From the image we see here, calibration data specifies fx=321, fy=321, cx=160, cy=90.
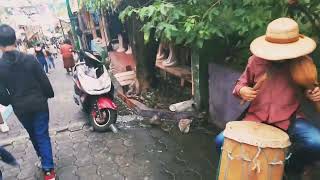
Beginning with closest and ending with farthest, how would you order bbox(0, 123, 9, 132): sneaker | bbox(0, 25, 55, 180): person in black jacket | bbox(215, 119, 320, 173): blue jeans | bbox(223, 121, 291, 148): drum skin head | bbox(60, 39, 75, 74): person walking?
bbox(223, 121, 291, 148): drum skin head → bbox(215, 119, 320, 173): blue jeans → bbox(0, 25, 55, 180): person in black jacket → bbox(0, 123, 9, 132): sneaker → bbox(60, 39, 75, 74): person walking

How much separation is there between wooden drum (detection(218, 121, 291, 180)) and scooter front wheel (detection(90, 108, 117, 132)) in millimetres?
3599

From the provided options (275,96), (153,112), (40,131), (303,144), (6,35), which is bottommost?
(153,112)

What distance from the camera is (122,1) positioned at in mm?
7367

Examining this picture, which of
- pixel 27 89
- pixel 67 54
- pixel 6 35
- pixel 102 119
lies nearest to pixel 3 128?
pixel 102 119

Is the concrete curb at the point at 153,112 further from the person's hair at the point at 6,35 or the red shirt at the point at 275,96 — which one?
the person's hair at the point at 6,35

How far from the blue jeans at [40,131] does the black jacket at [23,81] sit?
12 centimetres

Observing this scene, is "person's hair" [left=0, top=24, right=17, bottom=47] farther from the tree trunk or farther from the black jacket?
the tree trunk

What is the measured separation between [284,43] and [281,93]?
1.59 ft

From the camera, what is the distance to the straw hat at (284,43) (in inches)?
103

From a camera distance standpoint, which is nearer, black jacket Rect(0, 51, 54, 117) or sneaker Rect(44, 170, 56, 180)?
black jacket Rect(0, 51, 54, 117)

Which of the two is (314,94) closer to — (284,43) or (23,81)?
(284,43)

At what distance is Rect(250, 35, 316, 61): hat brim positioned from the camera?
261 cm

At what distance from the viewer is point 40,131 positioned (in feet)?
14.0

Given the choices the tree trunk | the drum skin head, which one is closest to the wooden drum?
the drum skin head
